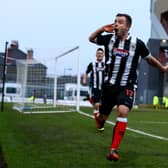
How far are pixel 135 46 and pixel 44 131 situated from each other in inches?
188

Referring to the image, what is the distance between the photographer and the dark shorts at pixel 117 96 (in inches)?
273

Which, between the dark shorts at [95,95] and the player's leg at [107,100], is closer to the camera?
the player's leg at [107,100]

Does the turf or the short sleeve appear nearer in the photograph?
the turf

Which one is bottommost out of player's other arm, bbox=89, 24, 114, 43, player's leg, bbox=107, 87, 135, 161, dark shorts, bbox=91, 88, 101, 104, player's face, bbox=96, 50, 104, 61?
player's leg, bbox=107, 87, 135, 161

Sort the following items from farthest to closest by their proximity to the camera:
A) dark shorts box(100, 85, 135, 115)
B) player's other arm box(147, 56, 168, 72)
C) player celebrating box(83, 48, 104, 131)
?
player celebrating box(83, 48, 104, 131) → player's other arm box(147, 56, 168, 72) → dark shorts box(100, 85, 135, 115)

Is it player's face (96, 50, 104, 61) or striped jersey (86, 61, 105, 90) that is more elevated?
player's face (96, 50, 104, 61)

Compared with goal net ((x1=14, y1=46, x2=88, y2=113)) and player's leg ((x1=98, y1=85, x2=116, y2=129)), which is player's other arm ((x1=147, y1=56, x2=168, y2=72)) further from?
goal net ((x1=14, y1=46, x2=88, y2=113))

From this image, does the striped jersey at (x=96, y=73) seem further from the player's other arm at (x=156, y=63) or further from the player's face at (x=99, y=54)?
the player's other arm at (x=156, y=63)

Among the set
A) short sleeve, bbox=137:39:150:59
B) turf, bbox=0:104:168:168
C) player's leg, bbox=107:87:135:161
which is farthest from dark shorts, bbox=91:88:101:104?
player's leg, bbox=107:87:135:161

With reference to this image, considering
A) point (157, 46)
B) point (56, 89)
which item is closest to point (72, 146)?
point (56, 89)

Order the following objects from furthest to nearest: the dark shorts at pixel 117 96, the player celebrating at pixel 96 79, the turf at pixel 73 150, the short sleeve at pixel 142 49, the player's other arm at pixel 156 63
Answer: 1. the player celebrating at pixel 96 79
2. the player's other arm at pixel 156 63
3. the short sleeve at pixel 142 49
4. the dark shorts at pixel 117 96
5. the turf at pixel 73 150

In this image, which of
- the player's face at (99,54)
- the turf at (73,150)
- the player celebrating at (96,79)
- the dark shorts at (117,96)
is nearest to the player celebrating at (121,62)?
the dark shorts at (117,96)

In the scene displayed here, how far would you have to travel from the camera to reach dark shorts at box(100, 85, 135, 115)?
22.8 feet

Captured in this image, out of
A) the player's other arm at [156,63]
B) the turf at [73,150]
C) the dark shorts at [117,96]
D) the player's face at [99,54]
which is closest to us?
the turf at [73,150]
